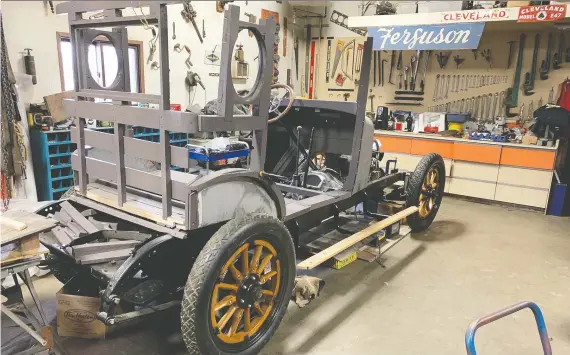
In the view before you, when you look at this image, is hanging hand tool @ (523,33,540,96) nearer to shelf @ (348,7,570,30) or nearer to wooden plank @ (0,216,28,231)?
shelf @ (348,7,570,30)

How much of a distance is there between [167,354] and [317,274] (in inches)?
61.1

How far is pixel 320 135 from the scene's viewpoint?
13.3ft

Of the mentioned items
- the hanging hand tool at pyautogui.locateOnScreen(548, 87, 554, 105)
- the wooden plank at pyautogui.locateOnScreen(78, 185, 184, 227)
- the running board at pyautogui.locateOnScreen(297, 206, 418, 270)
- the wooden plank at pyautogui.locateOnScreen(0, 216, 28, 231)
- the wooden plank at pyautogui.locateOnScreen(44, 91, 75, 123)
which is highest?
the hanging hand tool at pyautogui.locateOnScreen(548, 87, 554, 105)

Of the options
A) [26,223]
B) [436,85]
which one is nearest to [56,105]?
[26,223]

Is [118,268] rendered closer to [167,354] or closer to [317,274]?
[167,354]

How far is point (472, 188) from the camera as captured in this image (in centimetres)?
617

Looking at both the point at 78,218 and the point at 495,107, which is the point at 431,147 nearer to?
the point at 495,107

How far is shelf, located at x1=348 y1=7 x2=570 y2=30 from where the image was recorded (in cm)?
535

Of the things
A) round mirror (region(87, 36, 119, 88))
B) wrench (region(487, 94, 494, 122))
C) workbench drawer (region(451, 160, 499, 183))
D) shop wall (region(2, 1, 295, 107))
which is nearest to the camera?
shop wall (region(2, 1, 295, 107))

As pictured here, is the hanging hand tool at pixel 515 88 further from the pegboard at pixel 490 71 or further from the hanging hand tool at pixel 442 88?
the hanging hand tool at pixel 442 88

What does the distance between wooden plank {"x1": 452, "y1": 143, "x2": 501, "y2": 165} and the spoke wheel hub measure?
4787mm

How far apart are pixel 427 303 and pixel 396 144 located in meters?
3.82

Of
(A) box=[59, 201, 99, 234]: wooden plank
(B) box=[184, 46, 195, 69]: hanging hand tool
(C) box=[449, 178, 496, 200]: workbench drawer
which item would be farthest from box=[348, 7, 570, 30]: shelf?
(A) box=[59, 201, 99, 234]: wooden plank

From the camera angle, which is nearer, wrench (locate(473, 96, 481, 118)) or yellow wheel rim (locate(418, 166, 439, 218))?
yellow wheel rim (locate(418, 166, 439, 218))
